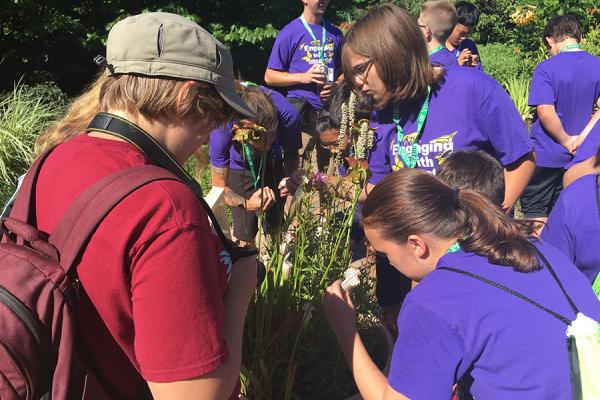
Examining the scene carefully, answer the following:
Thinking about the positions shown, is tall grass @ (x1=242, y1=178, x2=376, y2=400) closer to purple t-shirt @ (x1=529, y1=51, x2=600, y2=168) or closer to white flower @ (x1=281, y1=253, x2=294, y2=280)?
white flower @ (x1=281, y1=253, x2=294, y2=280)

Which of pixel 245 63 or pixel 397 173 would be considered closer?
pixel 397 173

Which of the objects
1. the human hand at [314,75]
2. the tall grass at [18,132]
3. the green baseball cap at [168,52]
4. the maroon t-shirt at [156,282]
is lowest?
the tall grass at [18,132]

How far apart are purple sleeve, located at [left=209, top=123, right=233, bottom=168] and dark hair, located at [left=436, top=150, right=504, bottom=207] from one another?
1.34 meters

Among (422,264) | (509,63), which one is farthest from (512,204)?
(509,63)

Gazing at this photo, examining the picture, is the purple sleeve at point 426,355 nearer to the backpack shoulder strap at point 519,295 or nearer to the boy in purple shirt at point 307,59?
the backpack shoulder strap at point 519,295

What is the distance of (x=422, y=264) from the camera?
160cm

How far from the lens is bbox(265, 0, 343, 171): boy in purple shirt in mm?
4742

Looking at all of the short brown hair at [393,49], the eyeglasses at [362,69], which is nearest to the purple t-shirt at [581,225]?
the short brown hair at [393,49]

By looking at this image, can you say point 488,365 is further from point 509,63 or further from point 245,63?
point 509,63

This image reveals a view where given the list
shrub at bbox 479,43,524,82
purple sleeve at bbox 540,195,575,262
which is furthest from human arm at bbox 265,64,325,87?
shrub at bbox 479,43,524,82

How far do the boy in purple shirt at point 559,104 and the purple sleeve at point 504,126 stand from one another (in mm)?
1927

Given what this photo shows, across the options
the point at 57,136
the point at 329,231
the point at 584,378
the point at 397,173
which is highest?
the point at 57,136

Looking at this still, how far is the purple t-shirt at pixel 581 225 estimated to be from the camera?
1.81 m

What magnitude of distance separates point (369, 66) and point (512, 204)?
2.80ft
